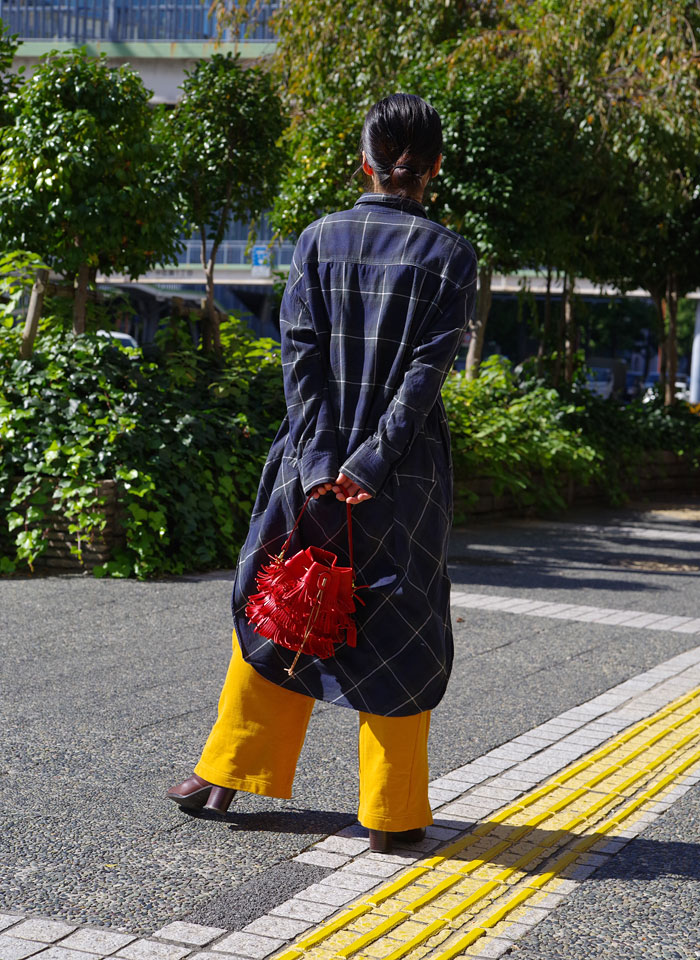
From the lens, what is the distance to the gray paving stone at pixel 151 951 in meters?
2.57

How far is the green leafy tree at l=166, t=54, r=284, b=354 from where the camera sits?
9.82 meters

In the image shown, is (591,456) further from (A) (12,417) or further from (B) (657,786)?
(B) (657,786)

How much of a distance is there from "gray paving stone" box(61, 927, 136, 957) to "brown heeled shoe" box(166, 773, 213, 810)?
707mm

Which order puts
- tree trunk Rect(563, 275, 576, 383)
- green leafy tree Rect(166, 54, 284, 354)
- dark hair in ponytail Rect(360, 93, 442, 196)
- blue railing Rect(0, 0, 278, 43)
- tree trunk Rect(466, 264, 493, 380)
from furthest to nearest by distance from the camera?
blue railing Rect(0, 0, 278, 43) → tree trunk Rect(563, 275, 576, 383) → tree trunk Rect(466, 264, 493, 380) → green leafy tree Rect(166, 54, 284, 354) → dark hair in ponytail Rect(360, 93, 442, 196)

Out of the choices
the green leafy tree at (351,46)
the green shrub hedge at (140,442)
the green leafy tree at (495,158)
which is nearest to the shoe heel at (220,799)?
the green shrub hedge at (140,442)

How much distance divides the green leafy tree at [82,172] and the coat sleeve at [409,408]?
5.47 m

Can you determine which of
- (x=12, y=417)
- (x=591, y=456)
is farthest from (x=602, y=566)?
(x=12, y=417)

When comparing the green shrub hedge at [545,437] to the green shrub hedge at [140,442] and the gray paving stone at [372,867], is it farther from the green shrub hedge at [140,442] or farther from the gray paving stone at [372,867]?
the gray paving stone at [372,867]

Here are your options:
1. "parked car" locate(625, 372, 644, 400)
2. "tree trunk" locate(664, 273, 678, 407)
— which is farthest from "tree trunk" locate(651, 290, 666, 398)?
"parked car" locate(625, 372, 644, 400)

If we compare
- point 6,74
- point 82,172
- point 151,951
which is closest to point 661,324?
point 6,74

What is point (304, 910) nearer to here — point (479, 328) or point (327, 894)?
point (327, 894)

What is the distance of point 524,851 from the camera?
3.31m

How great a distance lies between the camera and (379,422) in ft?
10.1

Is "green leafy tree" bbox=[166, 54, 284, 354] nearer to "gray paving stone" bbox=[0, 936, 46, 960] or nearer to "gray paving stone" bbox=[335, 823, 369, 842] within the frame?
"gray paving stone" bbox=[335, 823, 369, 842]
